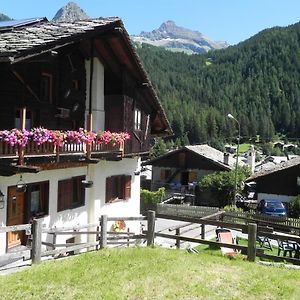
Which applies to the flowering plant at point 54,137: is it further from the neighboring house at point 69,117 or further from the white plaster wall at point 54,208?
the white plaster wall at point 54,208

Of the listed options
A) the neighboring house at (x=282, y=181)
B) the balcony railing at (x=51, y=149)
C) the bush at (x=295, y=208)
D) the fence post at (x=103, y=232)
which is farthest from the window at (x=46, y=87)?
the neighboring house at (x=282, y=181)

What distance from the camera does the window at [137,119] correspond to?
22172 mm

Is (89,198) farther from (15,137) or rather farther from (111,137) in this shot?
(15,137)

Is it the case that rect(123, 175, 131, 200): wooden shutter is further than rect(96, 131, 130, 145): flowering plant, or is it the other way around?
rect(123, 175, 131, 200): wooden shutter

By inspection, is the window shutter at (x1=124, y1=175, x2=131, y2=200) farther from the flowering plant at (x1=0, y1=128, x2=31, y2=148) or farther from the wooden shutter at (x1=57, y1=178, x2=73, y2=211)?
the flowering plant at (x1=0, y1=128, x2=31, y2=148)

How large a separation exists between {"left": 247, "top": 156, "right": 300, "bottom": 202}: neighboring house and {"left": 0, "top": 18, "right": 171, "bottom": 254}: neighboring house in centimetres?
2220

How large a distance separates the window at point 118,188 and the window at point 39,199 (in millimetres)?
4528

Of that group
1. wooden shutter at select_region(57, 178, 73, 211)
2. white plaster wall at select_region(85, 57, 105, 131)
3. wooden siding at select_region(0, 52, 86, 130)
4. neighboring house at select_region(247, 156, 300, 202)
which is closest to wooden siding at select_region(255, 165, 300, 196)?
neighboring house at select_region(247, 156, 300, 202)

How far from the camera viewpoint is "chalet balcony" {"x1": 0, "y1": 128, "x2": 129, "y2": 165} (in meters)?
12.9

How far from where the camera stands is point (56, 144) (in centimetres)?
1464

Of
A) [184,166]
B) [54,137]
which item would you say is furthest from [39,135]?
[184,166]

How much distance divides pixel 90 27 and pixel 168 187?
3920 cm

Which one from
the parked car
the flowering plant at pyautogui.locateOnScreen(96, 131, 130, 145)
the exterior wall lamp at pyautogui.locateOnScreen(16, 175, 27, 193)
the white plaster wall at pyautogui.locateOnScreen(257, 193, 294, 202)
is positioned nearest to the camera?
the exterior wall lamp at pyautogui.locateOnScreen(16, 175, 27, 193)

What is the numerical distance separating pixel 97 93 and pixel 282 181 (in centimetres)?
2761
